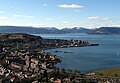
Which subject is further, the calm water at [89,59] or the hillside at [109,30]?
the hillside at [109,30]

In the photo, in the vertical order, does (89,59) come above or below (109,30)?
above

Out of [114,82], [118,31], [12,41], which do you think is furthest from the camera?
[118,31]

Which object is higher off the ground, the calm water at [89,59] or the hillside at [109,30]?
the calm water at [89,59]

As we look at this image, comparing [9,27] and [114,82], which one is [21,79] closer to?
[114,82]

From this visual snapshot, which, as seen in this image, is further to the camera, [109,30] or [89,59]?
[109,30]

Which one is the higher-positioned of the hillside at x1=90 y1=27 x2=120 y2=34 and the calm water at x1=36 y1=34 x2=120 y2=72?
the calm water at x1=36 y1=34 x2=120 y2=72

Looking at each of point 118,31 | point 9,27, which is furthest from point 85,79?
point 9,27

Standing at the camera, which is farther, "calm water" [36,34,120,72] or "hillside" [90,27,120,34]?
"hillside" [90,27,120,34]

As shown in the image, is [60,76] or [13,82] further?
[60,76]

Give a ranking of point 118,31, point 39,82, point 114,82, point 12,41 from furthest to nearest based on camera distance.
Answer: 1. point 118,31
2. point 12,41
3. point 114,82
4. point 39,82
